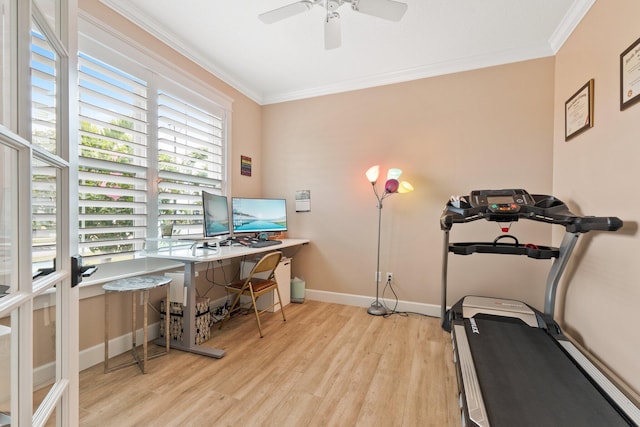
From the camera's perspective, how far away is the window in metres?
2.02

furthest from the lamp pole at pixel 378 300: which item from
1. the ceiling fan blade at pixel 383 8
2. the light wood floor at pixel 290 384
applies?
the ceiling fan blade at pixel 383 8

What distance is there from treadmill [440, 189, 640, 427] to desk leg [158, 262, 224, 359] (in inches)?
69.5

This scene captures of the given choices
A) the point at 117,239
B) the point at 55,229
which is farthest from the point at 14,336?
the point at 117,239

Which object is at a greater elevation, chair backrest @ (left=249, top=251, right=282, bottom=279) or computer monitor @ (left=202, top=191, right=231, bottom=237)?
computer monitor @ (left=202, top=191, right=231, bottom=237)

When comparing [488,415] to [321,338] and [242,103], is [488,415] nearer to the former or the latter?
[321,338]

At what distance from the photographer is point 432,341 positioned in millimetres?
2492

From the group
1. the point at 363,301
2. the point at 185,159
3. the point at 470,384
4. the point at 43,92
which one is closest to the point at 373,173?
the point at 363,301

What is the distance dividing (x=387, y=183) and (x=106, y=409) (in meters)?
2.77

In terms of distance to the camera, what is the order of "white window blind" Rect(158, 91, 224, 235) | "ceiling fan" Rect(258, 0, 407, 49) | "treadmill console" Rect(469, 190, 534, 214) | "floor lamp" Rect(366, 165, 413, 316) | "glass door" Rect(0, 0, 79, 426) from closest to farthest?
1. "glass door" Rect(0, 0, 79, 426)
2. "ceiling fan" Rect(258, 0, 407, 49)
3. "treadmill console" Rect(469, 190, 534, 214)
4. "white window blind" Rect(158, 91, 224, 235)
5. "floor lamp" Rect(366, 165, 413, 316)

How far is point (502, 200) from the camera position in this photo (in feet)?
6.56

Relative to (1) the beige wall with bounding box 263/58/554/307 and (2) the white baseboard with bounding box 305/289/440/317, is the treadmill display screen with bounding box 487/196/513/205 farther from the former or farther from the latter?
(2) the white baseboard with bounding box 305/289/440/317

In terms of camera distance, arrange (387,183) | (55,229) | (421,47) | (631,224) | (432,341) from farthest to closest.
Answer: (387,183) → (421,47) → (432,341) → (631,224) → (55,229)

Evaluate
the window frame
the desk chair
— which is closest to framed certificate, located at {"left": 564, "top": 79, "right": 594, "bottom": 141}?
the desk chair

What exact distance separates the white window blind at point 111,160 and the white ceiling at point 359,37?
531 mm
